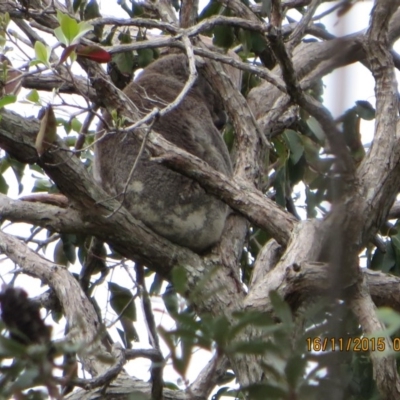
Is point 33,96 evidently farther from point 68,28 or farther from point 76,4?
point 76,4

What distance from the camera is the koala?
3.47m

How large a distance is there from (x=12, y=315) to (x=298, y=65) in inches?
127

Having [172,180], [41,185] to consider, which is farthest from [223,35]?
[41,185]

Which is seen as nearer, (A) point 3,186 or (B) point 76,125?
(B) point 76,125

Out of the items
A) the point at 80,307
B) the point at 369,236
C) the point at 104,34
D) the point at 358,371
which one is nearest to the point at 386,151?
the point at 369,236

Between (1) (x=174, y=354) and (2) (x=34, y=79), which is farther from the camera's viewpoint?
(2) (x=34, y=79)

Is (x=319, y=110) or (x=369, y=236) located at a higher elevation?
(x=319, y=110)

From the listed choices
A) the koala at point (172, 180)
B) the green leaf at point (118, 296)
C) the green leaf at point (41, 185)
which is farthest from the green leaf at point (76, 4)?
the green leaf at point (118, 296)

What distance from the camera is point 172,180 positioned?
3.61 m

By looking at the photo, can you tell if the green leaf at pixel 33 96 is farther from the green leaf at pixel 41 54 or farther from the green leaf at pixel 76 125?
the green leaf at pixel 76 125

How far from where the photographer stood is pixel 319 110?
8.18 feet

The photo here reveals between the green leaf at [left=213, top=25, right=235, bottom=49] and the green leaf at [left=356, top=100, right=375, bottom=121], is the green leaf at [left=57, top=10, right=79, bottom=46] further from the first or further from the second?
the green leaf at [left=356, top=100, right=375, bottom=121]

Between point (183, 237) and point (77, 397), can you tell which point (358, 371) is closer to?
point (183, 237)

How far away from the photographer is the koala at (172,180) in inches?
137
